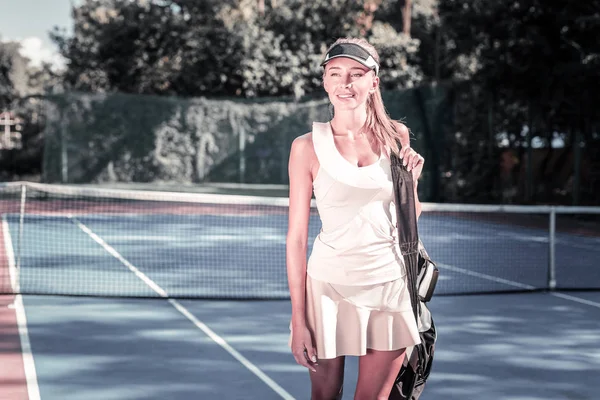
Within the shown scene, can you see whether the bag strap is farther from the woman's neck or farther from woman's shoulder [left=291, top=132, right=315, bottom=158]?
woman's shoulder [left=291, top=132, right=315, bottom=158]

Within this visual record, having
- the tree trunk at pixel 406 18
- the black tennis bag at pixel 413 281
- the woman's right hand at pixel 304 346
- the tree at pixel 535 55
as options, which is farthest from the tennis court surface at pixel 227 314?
the tree trunk at pixel 406 18

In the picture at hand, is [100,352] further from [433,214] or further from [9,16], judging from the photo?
[9,16]

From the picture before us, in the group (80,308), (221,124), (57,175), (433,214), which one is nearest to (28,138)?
(57,175)

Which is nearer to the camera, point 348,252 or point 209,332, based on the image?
point 348,252

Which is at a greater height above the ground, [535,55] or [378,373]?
[535,55]

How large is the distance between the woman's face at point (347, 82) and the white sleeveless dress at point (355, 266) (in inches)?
4.0

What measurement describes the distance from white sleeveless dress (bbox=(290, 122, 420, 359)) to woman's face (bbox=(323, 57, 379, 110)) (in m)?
0.10

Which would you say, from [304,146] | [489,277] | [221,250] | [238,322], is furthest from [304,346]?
[221,250]

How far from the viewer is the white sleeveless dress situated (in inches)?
88.4

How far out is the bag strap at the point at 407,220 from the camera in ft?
7.51

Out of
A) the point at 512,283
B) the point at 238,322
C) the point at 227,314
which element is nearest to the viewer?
the point at 238,322

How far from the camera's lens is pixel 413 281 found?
2320 mm

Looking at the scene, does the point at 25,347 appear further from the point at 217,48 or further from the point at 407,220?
the point at 217,48

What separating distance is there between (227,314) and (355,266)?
15.1ft
